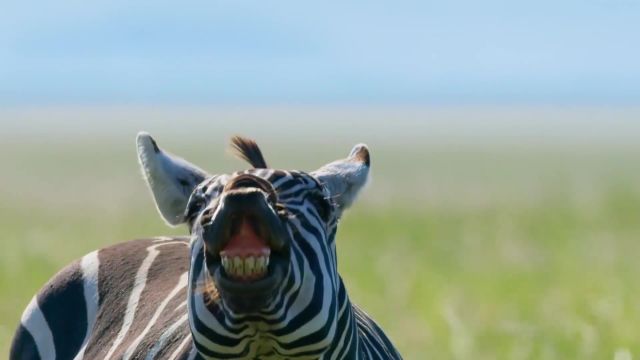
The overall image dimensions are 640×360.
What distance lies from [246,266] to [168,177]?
5.73 feet

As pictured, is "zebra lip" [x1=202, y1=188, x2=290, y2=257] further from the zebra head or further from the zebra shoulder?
the zebra shoulder

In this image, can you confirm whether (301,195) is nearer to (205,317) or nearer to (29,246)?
(205,317)

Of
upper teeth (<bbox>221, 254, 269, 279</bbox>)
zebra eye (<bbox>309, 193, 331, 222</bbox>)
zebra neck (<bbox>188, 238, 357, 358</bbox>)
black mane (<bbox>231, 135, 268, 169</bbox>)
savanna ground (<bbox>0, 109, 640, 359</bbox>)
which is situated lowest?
savanna ground (<bbox>0, 109, 640, 359</bbox>)

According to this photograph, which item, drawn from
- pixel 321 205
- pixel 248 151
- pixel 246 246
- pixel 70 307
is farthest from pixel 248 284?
pixel 70 307

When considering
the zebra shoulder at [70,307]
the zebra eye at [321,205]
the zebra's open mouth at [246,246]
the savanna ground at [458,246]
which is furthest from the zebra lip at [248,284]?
the zebra shoulder at [70,307]

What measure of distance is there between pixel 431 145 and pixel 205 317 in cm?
11361

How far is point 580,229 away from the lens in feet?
107

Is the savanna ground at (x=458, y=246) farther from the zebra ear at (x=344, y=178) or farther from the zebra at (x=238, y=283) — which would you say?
the zebra at (x=238, y=283)

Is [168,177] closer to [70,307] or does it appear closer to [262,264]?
[262,264]

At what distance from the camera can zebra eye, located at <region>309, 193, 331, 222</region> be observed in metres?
6.82

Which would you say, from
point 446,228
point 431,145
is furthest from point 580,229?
point 431,145

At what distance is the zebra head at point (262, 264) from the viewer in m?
6.02

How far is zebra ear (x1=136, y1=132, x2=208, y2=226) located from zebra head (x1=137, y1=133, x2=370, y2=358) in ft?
1.42

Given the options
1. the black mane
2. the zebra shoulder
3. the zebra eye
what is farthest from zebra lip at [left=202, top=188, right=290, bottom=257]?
the zebra shoulder
